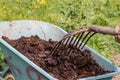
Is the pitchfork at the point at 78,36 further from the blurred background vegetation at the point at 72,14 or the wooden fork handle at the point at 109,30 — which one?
the blurred background vegetation at the point at 72,14

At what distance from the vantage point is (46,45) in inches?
177

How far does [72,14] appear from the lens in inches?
265

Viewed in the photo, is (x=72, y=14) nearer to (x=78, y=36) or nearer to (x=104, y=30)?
(x=78, y=36)

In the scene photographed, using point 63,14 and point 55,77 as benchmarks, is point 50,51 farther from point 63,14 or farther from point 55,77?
point 63,14

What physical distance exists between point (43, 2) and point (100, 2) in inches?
42.5

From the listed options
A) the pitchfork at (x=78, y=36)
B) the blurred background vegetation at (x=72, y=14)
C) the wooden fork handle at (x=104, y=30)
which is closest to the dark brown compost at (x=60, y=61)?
the pitchfork at (x=78, y=36)

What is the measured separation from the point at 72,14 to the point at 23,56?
2.88 meters

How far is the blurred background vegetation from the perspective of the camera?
619 centimetres

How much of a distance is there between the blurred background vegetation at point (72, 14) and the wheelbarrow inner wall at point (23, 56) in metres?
1.35

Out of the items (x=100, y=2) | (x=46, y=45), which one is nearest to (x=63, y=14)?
(x=100, y=2)

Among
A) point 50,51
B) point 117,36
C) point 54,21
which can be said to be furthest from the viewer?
point 54,21

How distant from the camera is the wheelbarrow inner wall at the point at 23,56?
3870 millimetres

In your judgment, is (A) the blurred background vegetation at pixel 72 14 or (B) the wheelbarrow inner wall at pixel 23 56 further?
(A) the blurred background vegetation at pixel 72 14

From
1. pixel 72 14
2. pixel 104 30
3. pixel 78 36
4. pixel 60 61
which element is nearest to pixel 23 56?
pixel 60 61
